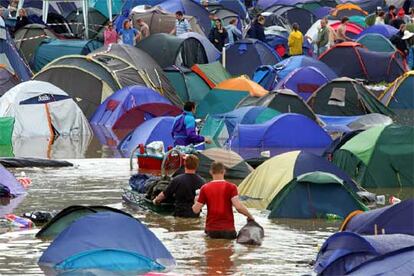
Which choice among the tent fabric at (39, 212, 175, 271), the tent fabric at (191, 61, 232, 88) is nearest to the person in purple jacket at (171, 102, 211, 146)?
the tent fabric at (39, 212, 175, 271)

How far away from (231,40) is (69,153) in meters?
15.2

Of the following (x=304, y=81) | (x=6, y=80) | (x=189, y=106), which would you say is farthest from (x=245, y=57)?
(x=189, y=106)

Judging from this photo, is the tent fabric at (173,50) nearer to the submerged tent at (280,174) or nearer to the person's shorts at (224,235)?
the submerged tent at (280,174)

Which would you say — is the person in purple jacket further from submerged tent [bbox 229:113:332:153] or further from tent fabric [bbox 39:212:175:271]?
tent fabric [bbox 39:212:175:271]

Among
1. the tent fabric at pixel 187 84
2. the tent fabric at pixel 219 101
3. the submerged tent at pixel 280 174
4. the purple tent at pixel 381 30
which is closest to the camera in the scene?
the submerged tent at pixel 280 174

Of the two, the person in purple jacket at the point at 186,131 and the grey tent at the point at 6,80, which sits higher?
the person in purple jacket at the point at 186,131

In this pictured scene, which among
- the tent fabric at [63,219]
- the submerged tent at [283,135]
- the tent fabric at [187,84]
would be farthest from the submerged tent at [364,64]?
the tent fabric at [63,219]

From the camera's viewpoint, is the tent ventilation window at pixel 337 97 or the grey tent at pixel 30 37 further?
the grey tent at pixel 30 37

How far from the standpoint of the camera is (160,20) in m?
43.8

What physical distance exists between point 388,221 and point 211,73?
64.1ft

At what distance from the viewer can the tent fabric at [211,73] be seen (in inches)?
1415

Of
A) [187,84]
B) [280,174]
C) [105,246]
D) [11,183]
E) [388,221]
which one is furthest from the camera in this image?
[187,84]

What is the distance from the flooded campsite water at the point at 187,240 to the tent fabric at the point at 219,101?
10.2m

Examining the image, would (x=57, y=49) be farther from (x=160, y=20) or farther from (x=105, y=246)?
(x=105, y=246)
